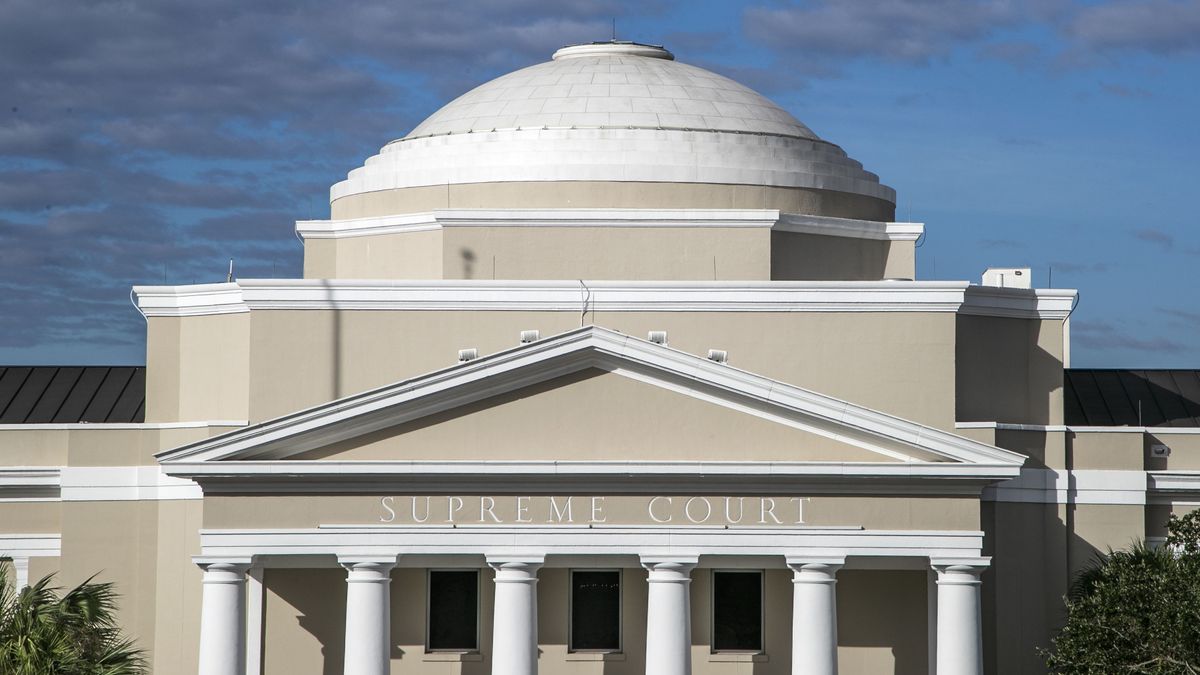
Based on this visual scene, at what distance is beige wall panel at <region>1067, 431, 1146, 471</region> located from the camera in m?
45.1

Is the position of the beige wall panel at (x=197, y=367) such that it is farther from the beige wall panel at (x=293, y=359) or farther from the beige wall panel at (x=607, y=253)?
the beige wall panel at (x=607, y=253)

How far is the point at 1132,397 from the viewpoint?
52781mm

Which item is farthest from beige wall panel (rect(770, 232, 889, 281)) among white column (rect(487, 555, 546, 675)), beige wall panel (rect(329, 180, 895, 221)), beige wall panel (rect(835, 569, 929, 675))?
white column (rect(487, 555, 546, 675))

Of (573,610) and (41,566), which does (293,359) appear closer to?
(573,610)

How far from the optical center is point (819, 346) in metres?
43.6

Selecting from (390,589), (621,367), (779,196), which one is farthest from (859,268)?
(390,589)

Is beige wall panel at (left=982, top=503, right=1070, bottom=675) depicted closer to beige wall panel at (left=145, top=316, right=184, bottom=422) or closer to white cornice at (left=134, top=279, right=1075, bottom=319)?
white cornice at (left=134, top=279, right=1075, bottom=319)

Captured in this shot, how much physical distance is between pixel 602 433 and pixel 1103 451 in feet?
40.5

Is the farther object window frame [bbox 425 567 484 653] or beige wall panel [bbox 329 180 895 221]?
beige wall panel [bbox 329 180 895 221]

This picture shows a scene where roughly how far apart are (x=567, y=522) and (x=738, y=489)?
10.8 feet

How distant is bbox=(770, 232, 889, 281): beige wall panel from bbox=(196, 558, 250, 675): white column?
14005mm

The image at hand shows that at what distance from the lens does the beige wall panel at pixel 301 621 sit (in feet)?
140

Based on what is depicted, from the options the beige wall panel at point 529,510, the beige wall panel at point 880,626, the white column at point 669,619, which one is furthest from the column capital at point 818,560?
the beige wall panel at point 880,626

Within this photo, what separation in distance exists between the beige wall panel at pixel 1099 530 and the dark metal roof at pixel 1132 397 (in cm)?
690
